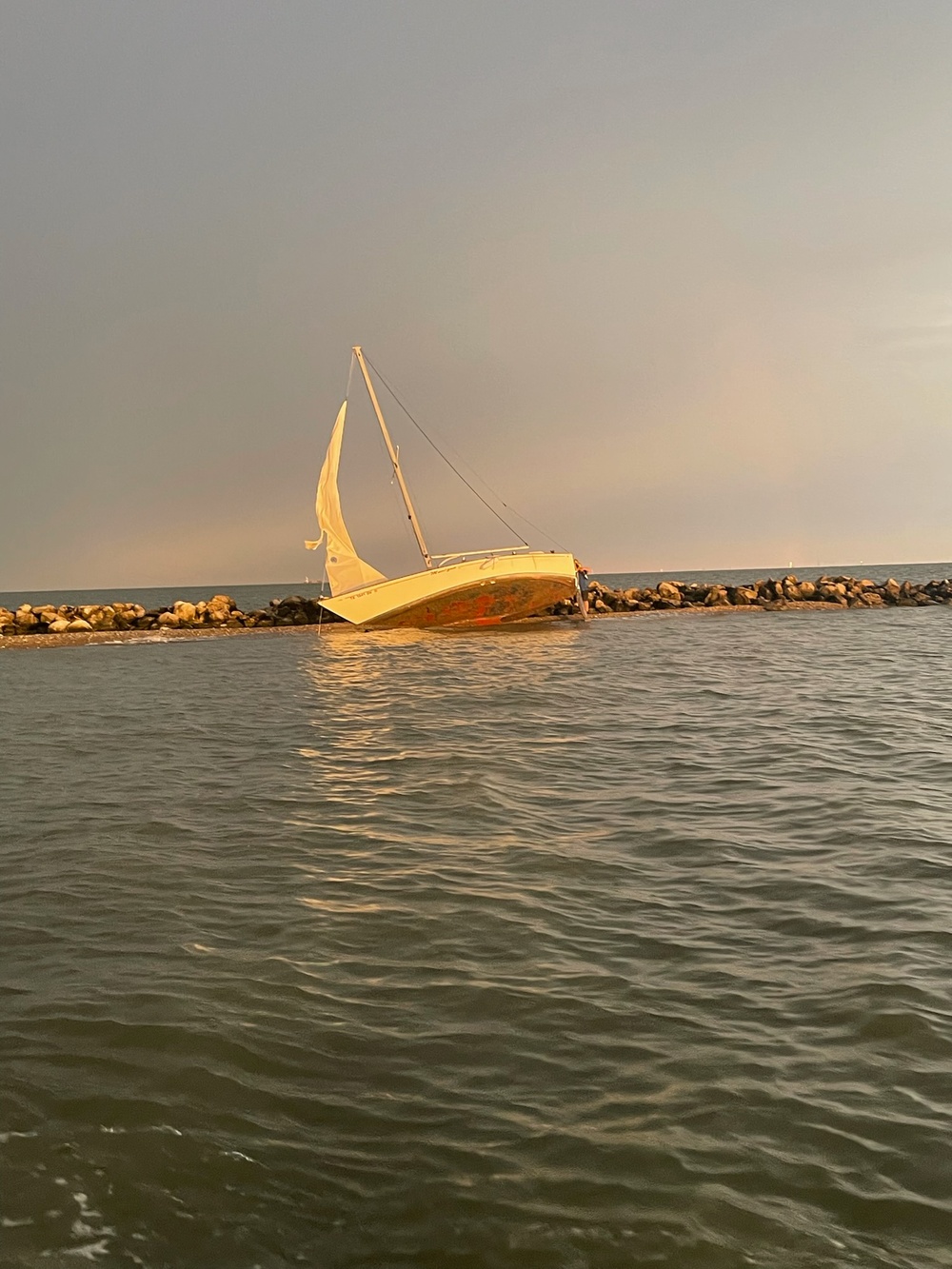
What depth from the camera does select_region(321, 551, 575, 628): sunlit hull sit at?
3369 centimetres

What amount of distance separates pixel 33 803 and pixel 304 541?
26.6 m

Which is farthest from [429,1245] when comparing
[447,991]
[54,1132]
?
[447,991]

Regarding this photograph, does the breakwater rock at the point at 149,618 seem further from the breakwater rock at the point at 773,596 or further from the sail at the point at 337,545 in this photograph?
the breakwater rock at the point at 773,596

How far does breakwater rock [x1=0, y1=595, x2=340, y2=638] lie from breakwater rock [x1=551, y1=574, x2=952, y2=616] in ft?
42.2


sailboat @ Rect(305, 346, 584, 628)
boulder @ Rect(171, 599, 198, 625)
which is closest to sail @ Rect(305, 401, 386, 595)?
sailboat @ Rect(305, 346, 584, 628)

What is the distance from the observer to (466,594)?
34031mm

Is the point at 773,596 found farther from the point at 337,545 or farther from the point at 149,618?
the point at 149,618

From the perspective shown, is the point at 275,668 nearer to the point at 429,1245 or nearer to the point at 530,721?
the point at 530,721

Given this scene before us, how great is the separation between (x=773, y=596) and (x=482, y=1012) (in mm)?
46079

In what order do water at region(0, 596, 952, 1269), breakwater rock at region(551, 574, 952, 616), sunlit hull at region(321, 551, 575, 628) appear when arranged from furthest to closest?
1. breakwater rock at region(551, 574, 952, 616)
2. sunlit hull at region(321, 551, 575, 628)
3. water at region(0, 596, 952, 1269)

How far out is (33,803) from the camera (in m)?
9.51

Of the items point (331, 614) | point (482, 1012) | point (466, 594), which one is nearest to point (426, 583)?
point (466, 594)

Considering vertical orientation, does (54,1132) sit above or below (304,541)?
below

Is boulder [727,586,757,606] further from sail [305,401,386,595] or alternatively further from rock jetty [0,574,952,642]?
sail [305,401,386,595]
